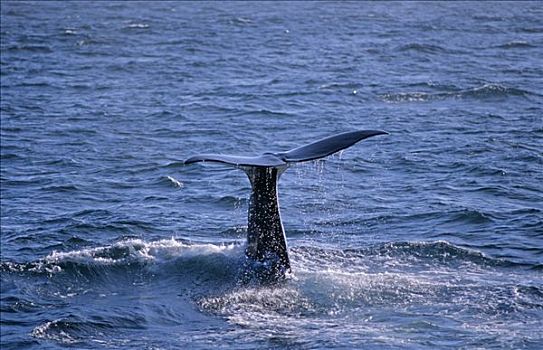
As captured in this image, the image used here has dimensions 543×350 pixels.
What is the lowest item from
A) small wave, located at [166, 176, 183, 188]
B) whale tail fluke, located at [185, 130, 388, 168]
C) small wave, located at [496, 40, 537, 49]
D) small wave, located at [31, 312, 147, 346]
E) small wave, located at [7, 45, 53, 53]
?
small wave, located at [166, 176, 183, 188]

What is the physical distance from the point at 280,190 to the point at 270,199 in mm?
5690

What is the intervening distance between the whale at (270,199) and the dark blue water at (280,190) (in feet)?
1.16

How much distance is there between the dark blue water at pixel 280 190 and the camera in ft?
39.1

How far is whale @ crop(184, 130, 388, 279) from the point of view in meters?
11.8

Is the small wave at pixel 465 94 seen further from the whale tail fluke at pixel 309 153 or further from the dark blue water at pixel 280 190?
Result: the whale tail fluke at pixel 309 153

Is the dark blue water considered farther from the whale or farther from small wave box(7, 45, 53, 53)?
the whale

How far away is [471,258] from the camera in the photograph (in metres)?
13.8

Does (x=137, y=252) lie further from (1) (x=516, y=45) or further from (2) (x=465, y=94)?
(1) (x=516, y=45)

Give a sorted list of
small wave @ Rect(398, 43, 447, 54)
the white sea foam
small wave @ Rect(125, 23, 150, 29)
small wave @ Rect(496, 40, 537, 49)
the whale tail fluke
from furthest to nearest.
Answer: small wave @ Rect(125, 23, 150, 29) → small wave @ Rect(398, 43, 447, 54) → small wave @ Rect(496, 40, 537, 49) → the white sea foam → the whale tail fluke

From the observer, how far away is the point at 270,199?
485 inches

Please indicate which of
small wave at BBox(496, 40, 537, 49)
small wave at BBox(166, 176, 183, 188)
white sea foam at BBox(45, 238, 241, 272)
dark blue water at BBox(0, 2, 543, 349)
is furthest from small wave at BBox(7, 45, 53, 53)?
white sea foam at BBox(45, 238, 241, 272)

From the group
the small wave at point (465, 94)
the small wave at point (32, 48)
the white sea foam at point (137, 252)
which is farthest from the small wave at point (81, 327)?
the small wave at point (32, 48)

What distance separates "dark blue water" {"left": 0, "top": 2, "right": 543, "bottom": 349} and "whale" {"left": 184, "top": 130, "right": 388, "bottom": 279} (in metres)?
0.35

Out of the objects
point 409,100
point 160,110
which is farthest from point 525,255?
point 160,110
